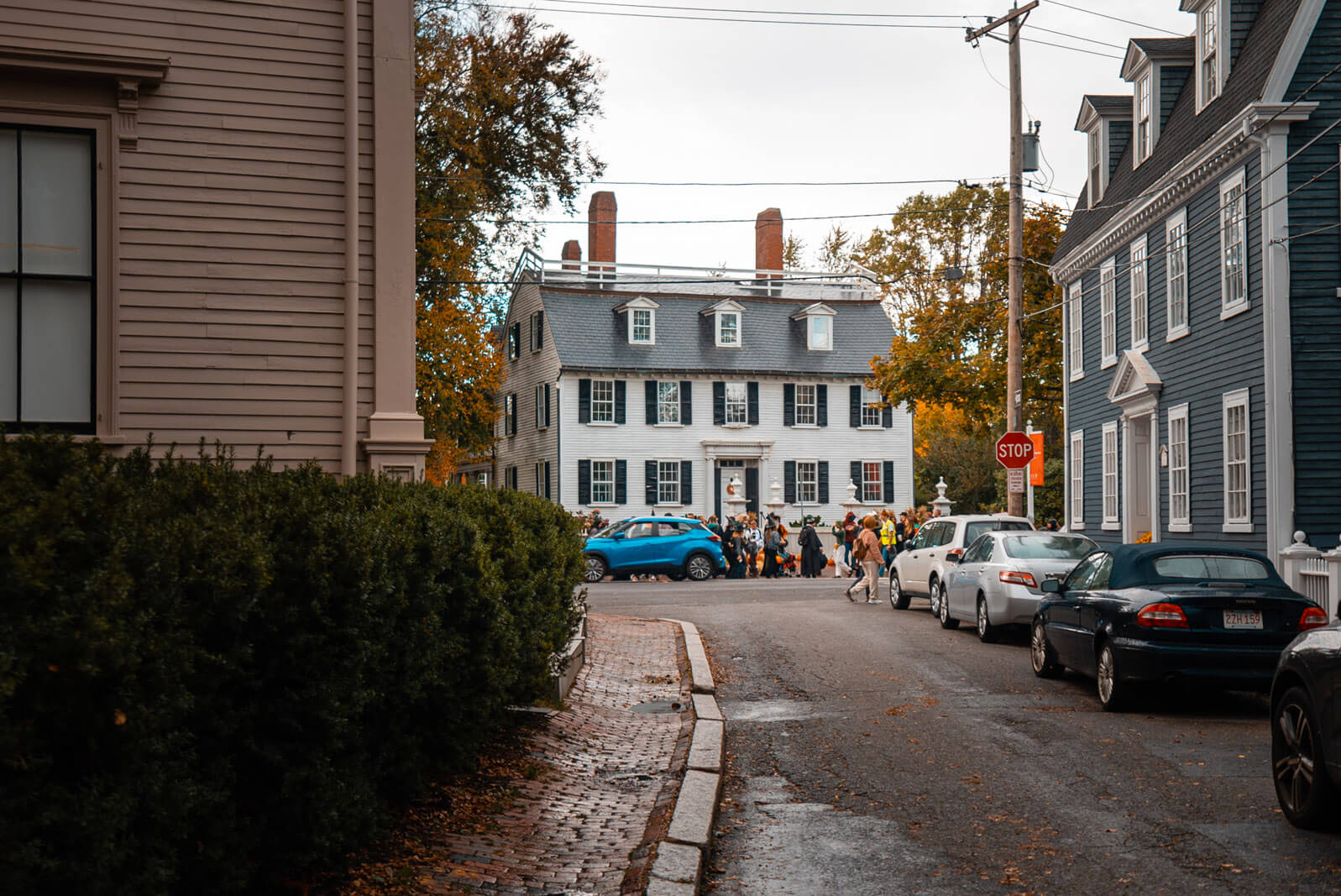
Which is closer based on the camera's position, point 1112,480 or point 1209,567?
point 1209,567

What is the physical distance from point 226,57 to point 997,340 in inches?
1183

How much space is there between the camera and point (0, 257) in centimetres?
920

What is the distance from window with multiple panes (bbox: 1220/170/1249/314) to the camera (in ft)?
65.2

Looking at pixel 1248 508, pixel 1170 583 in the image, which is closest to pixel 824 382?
pixel 1248 508

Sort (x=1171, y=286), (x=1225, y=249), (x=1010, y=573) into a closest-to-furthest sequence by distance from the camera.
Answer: (x=1010, y=573), (x=1225, y=249), (x=1171, y=286)

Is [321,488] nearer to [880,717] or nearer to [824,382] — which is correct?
[880,717]

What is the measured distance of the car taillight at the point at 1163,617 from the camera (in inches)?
447

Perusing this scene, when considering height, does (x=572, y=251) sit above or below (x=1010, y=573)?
above

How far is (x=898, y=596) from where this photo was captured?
951 inches

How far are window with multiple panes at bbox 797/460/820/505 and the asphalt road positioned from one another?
38.1 metres

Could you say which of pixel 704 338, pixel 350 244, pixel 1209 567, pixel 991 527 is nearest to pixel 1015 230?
pixel 991 527

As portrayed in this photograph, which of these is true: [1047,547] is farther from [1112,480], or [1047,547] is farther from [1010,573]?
[1112,480]

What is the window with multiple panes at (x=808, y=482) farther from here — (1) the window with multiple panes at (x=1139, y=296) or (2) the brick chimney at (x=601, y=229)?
(1) the window with multiple panes at (x=1139, y=296)

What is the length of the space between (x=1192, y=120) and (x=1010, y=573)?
10373 mm
